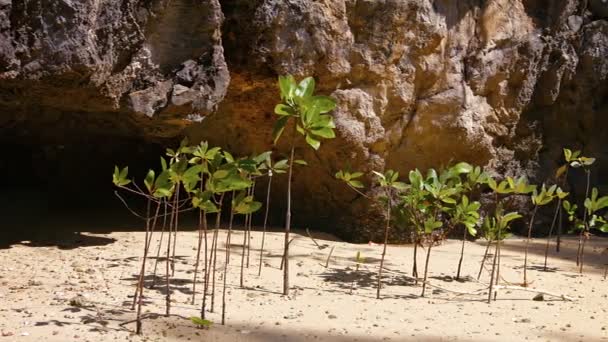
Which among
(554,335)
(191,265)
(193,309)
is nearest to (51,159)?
(191,265)

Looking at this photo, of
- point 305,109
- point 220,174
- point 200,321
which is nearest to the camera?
point 200,321

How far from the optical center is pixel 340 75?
5559mm

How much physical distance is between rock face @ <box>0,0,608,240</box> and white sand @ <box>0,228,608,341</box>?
3.20ft

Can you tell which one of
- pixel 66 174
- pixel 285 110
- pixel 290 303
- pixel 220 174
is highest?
pixel 285 110

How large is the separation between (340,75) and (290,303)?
2538 mm

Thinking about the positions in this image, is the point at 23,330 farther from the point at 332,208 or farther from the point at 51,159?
the point at 51,159

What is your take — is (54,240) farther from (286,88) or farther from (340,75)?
(340,75)

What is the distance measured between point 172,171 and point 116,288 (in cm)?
86

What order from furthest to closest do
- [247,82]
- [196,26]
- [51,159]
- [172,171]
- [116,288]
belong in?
[51,159], [247,82], [196,26], [116,288], [172,171]

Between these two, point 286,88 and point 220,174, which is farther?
point 286,88

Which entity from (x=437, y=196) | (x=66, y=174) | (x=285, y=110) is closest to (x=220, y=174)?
(x=285, y=110)

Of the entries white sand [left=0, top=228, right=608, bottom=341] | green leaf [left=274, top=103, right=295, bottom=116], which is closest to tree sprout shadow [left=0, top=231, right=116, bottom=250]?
white sand [left=0, top=228, right=608, bottom=341]

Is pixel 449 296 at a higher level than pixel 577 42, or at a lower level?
lower

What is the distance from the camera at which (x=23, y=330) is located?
2729 millimetres
